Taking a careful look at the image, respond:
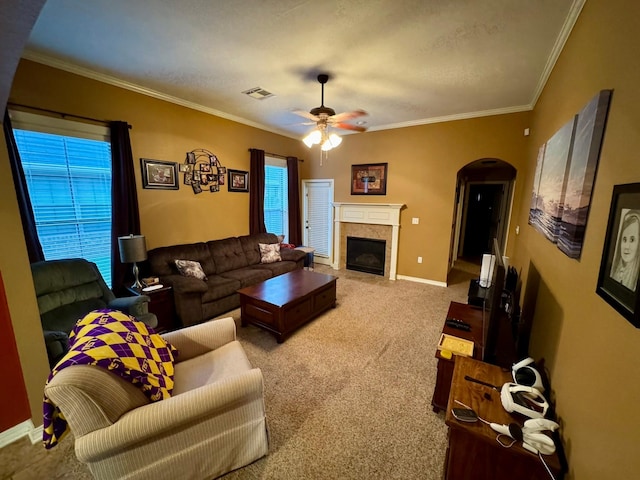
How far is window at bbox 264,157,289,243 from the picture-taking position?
5020 mm

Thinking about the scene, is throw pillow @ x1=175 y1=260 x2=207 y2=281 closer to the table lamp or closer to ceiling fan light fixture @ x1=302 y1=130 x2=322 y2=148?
the table lamp

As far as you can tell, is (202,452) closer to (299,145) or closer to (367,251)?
(367,251)

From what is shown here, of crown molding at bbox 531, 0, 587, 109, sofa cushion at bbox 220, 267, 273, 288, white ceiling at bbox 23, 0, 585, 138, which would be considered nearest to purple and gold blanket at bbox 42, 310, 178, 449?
sofa cushion at bbox 220, 267, 273, 288

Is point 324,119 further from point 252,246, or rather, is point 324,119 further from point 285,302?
point 252,246

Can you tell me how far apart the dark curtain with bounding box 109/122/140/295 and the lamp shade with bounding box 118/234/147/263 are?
0.92ft

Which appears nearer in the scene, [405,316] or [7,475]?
[7,475]

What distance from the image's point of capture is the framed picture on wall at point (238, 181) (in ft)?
13.8

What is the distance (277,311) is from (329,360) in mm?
723

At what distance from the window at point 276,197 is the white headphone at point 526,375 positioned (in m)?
4.38

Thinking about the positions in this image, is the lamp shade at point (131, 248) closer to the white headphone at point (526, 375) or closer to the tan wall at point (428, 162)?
the white headphone at point (526, 375)

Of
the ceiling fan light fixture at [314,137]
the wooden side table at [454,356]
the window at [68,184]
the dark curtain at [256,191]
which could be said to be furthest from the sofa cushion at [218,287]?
the wooden side table at [454,356]

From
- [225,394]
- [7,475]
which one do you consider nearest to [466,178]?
[225,394]

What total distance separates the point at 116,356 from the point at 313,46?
8.55 feet

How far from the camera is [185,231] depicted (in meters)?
3.70
